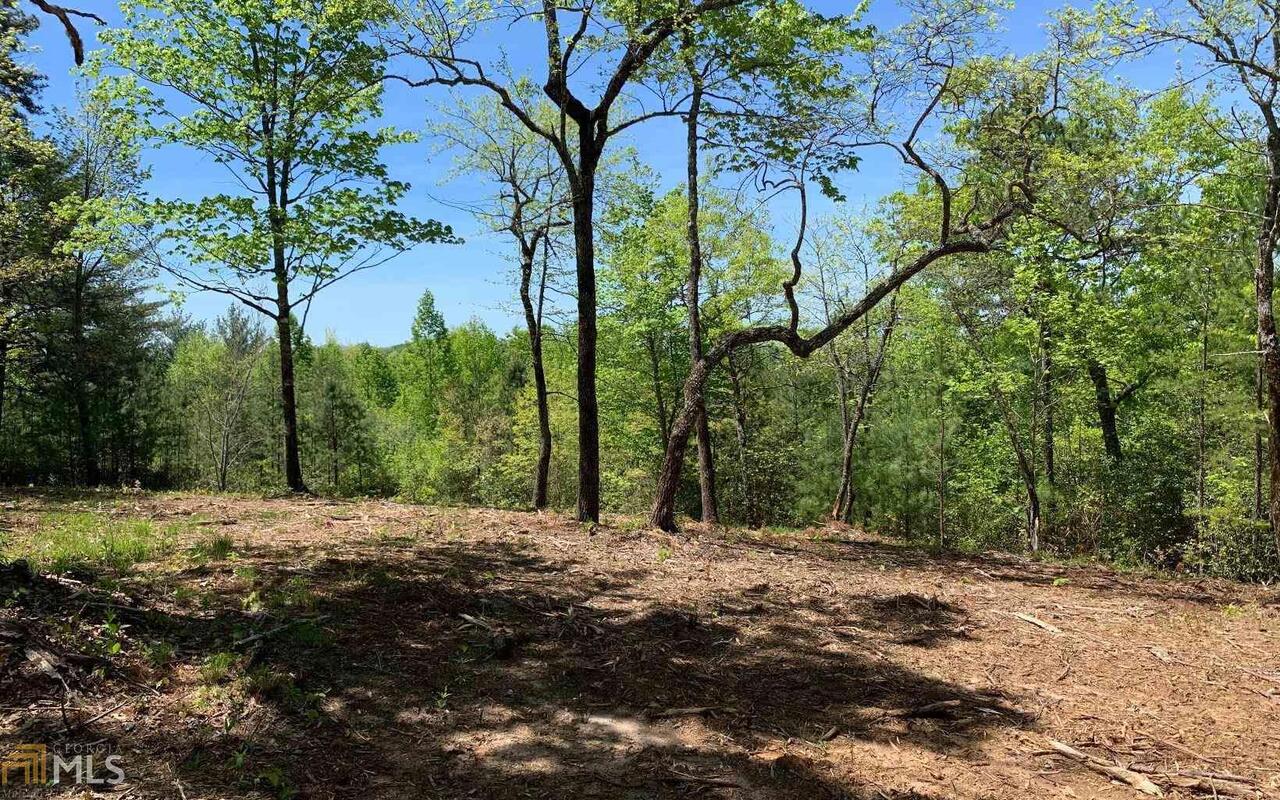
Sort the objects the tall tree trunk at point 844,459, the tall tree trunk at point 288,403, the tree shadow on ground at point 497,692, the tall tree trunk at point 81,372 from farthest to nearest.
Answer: the tall tree trunk at point 844,459
the tall tree trunk at point 81,372
the tall tree trunk at point 288,403
the tree shadow on ground at point 497,692

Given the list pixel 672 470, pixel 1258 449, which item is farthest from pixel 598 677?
pixel 1258 449

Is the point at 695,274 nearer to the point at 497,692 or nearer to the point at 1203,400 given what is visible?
the point at 497,692

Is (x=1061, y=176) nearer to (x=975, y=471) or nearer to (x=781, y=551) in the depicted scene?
(x=781, y=551)

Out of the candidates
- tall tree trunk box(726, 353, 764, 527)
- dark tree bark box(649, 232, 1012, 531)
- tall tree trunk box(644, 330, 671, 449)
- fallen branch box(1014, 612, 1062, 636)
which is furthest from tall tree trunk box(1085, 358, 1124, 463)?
fallen branch box(1014, 612, 1062, 636)

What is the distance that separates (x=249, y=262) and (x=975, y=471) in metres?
24.0

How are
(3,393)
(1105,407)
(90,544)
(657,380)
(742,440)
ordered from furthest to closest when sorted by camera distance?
1. (657,380)
2. (742,440)
3. (1105,407)
4. (3,393)
5. (90,544)

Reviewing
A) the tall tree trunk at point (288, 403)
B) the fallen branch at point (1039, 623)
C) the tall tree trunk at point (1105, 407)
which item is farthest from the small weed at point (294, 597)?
the tall tree trunk at point (1105, 407)

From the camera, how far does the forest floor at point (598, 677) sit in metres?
3.25

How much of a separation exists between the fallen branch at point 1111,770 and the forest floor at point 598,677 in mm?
21

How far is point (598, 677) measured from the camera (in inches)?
173

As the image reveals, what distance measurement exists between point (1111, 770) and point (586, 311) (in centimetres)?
738

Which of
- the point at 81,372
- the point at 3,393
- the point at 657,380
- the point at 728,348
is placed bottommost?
the point at 728,348

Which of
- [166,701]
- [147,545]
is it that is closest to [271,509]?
[147,545]

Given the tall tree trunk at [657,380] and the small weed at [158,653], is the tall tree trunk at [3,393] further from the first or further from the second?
the small weed at [158,653]
